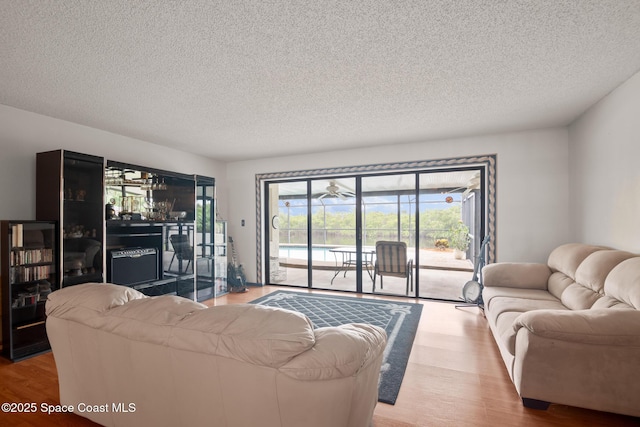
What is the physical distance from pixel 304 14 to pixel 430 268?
424cm

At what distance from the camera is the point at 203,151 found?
17.4 feet

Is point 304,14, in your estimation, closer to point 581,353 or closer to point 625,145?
point 581,353

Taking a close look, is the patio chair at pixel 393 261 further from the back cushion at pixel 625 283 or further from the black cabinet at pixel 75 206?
the black cabinet at pixel 75 206

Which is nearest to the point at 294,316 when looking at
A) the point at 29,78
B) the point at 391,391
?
the point at 391,391

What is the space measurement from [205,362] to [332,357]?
1.72 feet

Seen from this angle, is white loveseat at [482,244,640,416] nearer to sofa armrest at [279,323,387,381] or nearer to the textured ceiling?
sofa armrest at [279,323,387,381]

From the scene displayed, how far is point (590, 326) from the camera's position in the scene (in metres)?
1.79

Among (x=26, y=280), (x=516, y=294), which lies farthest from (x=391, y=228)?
(x=26, y=280)

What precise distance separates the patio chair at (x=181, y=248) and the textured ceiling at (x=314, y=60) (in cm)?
174

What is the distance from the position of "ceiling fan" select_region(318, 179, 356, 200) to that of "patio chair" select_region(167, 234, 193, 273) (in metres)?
2.45

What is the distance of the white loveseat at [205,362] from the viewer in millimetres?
1066

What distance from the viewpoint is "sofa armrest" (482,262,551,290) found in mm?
3387

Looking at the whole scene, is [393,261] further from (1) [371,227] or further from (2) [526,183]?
(2) [526,183]

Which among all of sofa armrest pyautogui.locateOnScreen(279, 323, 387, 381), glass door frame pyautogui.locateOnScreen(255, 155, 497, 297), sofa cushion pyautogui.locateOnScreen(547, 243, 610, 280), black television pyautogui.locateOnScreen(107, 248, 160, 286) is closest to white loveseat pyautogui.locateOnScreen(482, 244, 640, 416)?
sofa cushion pyautogui.locateOnScreen(547, 243, 610, 280)
